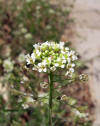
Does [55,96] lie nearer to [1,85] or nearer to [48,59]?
[48,59]

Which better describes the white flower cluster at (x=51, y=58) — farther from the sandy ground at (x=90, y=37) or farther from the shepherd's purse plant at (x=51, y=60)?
the sandy ground at (x=90, y=37)

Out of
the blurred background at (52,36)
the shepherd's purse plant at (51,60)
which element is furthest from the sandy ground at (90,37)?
the shepherd's purse plant at (51,60)

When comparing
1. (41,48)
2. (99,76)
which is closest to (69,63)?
(41,48)

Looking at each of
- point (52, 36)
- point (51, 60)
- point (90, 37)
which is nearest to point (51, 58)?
point (51, 60)

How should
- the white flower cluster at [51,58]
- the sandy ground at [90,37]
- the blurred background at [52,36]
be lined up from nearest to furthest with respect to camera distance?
the white flower cluster at [51,58] → the blurred background at [52,36] → the sandy ground at [90,37]

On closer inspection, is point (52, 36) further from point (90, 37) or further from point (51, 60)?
point (51, 60)
